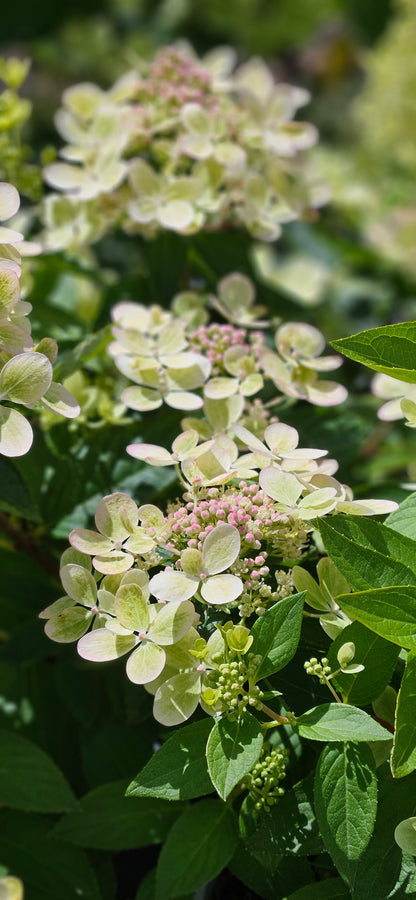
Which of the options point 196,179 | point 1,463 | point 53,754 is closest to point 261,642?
point 1,463

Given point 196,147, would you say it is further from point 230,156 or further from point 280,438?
point 280,438

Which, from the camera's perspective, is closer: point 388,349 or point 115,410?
point 388,349

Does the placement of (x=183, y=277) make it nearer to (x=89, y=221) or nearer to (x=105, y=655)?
(x=89, y=221)

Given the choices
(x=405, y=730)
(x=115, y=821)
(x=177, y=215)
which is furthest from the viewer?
(x=177, y=215)

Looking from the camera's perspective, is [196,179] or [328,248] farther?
[328,248]

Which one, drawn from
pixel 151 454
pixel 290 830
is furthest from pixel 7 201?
pixel 290 830

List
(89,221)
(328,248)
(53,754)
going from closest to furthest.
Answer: (53,754) → (89,221) → (328,248)

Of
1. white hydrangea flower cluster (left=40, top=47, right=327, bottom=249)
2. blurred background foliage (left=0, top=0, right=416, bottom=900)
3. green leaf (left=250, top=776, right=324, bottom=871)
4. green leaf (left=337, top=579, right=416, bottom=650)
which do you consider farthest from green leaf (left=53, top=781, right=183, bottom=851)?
white hydrangea flower cluster (left=40, top=47, right=327, bottom=249)
